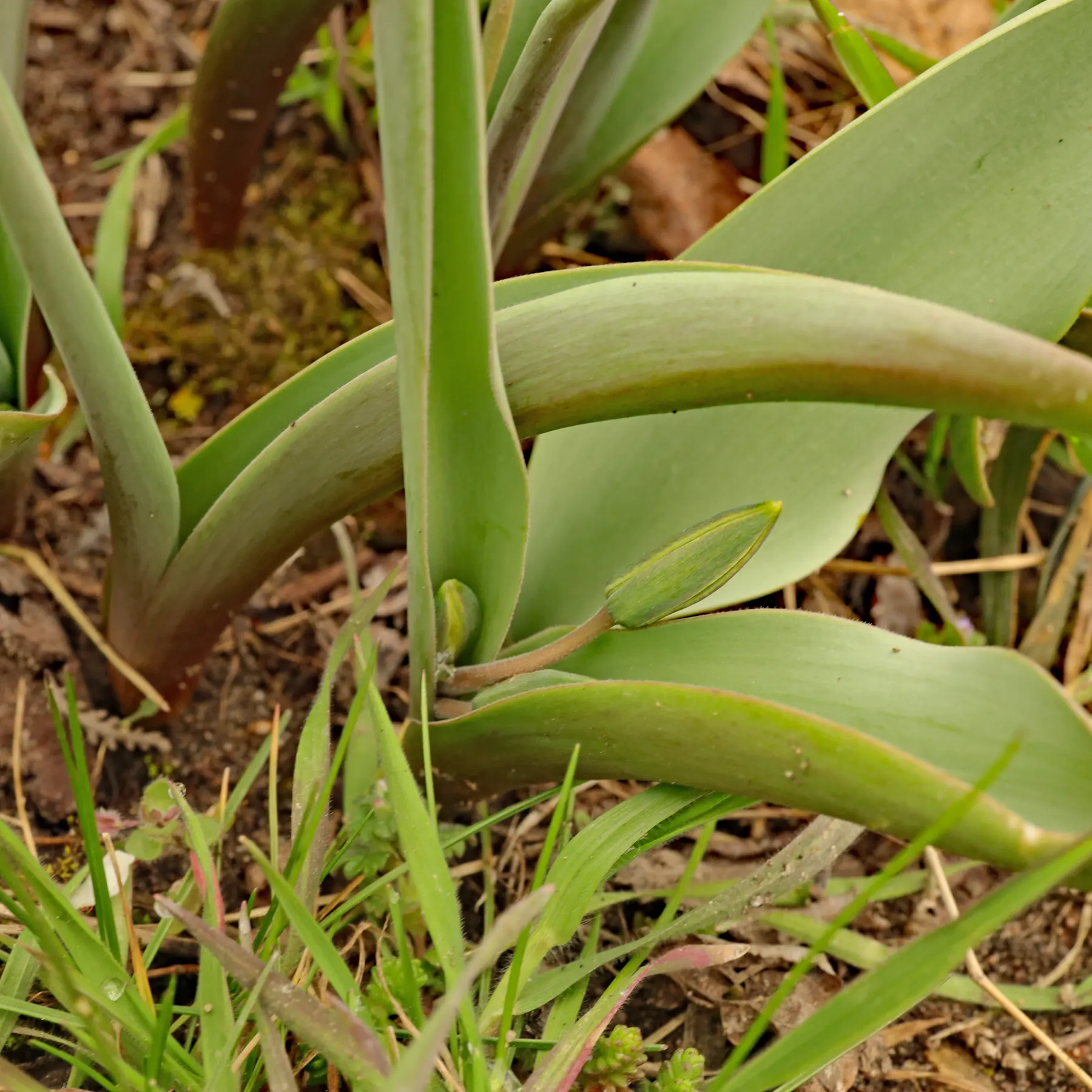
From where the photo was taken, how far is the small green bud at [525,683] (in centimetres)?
66

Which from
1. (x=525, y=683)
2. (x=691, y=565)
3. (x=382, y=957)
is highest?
(x=691, y=565)

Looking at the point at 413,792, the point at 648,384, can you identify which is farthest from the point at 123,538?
the point at 648,384

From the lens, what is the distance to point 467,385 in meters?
0.57

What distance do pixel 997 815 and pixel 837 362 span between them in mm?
230

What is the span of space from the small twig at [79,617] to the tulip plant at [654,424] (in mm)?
19

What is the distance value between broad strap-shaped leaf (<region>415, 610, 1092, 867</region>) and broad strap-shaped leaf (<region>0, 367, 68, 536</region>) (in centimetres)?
34

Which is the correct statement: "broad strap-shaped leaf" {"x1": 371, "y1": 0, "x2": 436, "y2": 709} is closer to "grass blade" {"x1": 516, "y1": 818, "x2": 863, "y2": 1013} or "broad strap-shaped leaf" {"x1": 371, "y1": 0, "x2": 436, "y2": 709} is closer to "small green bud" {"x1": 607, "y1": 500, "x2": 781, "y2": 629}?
"small green bud" {"x1": 607, "y1": 500, "x2": 781, "y2": 629}

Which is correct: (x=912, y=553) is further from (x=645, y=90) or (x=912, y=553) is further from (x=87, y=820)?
(x=87, y=820)

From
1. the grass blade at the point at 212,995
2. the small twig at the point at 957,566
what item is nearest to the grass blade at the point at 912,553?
the small twig at the point at 957,566

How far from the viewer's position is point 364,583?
1112mm

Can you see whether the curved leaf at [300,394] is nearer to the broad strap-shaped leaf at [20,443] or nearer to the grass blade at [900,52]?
the broad strap-shaped leaf at [20,443]

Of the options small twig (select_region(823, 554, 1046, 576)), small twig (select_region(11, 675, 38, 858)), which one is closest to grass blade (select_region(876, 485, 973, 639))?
small twig (select_region(823, 554, 1046, 576))

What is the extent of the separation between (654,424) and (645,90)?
0.40 metres

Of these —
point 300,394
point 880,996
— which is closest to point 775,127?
point 300,394
